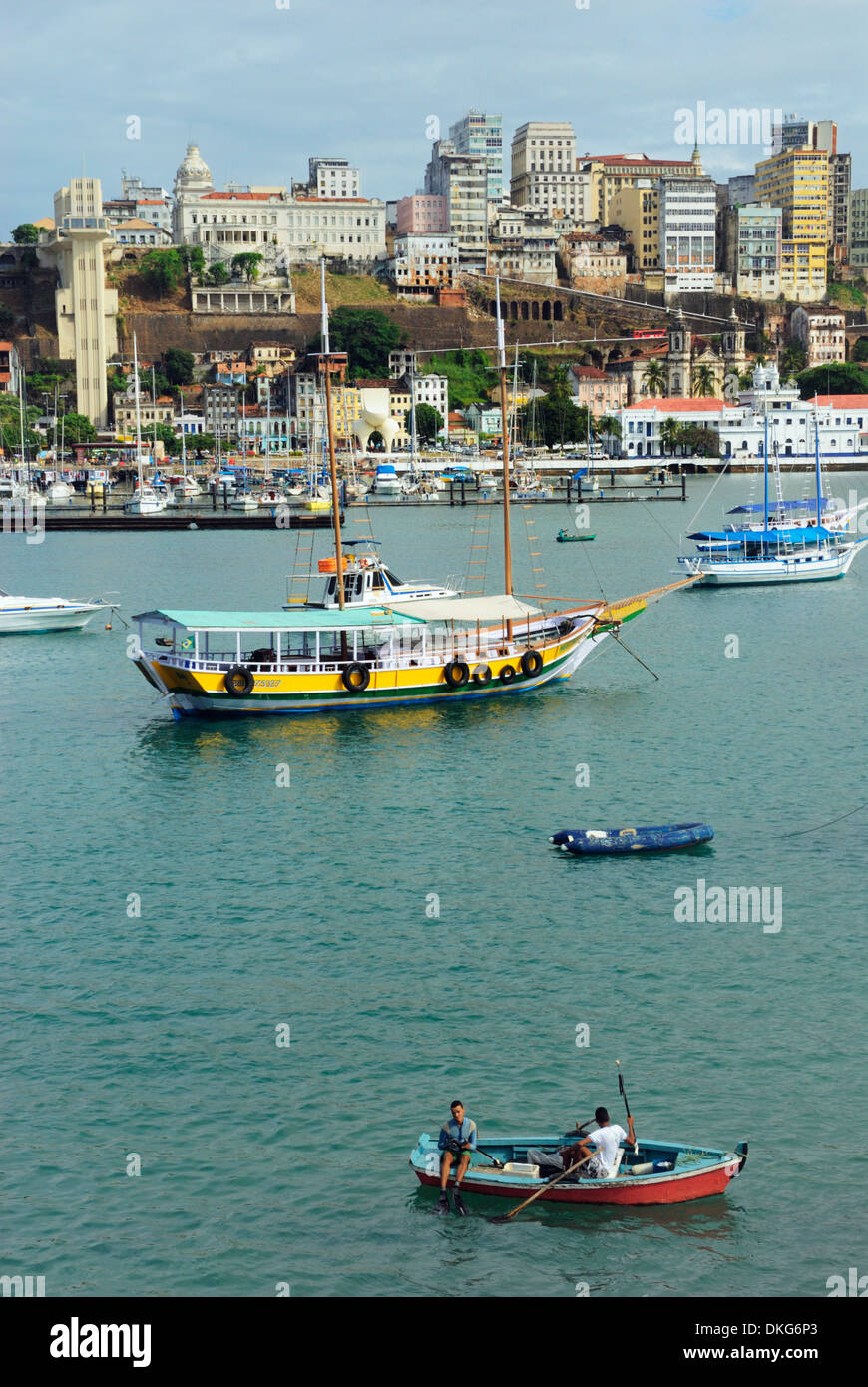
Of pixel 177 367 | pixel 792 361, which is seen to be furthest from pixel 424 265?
pixel 792 361

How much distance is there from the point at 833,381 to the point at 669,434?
103 feet

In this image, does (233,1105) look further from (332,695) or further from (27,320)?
(27,320)

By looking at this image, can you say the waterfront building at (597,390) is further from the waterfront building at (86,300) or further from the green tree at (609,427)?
the waterfront building at (86,300)

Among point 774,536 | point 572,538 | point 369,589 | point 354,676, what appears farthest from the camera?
point 572,538

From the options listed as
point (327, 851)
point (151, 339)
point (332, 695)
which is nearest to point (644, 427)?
point (151, 339)

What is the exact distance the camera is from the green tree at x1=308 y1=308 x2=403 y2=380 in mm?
170375

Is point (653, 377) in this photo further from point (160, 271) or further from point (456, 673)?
point (456, 673)

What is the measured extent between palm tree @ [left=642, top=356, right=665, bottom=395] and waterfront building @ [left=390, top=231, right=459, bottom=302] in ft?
81.9

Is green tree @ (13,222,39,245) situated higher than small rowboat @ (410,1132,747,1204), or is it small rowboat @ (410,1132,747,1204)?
green tree @ (13,222,39,245)

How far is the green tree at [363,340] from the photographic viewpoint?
170375mm

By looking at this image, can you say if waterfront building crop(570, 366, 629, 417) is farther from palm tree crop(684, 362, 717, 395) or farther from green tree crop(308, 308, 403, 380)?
green tree crop(308, 308, 403, 380)

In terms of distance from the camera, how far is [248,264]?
181750 mm

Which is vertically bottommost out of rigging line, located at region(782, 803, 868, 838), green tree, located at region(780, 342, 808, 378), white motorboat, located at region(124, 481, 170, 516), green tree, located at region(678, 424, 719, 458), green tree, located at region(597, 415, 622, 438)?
rigging line, located at region(782, 803, 868, 838)

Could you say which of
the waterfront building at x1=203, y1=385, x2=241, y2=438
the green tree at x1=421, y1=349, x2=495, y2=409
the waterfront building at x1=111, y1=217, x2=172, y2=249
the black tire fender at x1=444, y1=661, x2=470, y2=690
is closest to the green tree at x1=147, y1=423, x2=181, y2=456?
the waterfront building at x1=203, y1=385, x2=241, y2=438
